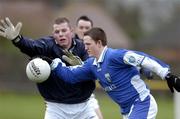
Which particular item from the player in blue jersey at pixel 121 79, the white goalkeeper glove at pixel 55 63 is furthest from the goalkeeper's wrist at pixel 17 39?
the player in blue jersey at pixel 121 79

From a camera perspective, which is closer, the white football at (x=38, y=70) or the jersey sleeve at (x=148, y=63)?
the jersey sleeve at (x=148, y=63)

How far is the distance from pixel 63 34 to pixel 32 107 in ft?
48.9

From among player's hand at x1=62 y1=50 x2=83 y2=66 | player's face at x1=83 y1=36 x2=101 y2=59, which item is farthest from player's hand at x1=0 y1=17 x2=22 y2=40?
player's face at x1=83 y1=36 x2=101 y2=59

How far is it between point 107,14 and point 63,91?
59.6 m

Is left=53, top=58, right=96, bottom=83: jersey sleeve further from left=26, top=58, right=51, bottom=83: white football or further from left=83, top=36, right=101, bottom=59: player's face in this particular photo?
left=83, top=36, right=101, bottom=59: player's face

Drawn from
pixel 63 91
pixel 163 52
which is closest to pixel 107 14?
pixel 163 52

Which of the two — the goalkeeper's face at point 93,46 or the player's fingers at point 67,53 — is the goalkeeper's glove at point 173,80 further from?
the player's fingers at point 67,53

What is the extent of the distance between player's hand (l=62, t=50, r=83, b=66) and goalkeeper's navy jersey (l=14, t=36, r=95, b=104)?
0.45 feet

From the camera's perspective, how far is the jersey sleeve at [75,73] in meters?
11.2

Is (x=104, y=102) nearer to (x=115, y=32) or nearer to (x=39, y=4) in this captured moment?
(x=115, y=32)

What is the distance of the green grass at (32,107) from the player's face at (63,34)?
30.0 ft

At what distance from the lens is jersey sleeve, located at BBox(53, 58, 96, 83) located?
11188 mm

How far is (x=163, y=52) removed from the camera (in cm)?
6081

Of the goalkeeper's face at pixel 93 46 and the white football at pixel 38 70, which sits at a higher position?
the goalkeeper's face at pixel 93 46
